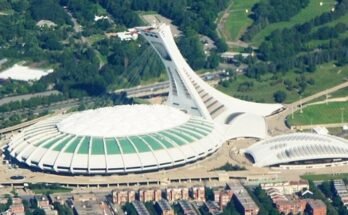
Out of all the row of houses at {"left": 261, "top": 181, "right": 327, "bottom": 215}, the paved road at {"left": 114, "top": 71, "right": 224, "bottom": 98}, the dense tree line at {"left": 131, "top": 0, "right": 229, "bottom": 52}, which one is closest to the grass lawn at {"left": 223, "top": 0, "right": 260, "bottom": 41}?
the dense tree line at {"left": 131, "top": 0, "right": 229, "bottom": 52}

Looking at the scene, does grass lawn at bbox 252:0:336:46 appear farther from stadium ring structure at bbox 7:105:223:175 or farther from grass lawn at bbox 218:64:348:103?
stadium ring structure at bbox 7:105:223:175

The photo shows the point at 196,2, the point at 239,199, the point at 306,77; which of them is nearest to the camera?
the point at 239,199

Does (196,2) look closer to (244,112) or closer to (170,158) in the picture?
(244,112)

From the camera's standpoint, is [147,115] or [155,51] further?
[155,51]

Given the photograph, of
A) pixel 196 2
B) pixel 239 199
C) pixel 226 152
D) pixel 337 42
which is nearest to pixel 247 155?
pixel 226 152

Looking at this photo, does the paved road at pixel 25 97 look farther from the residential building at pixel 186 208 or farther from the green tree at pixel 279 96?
the residential building at pixel 186 208

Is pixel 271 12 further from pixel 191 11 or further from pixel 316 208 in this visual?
pixel 316 208

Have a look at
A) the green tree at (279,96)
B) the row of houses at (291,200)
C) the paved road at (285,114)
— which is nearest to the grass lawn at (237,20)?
the paved road at (285,114)
